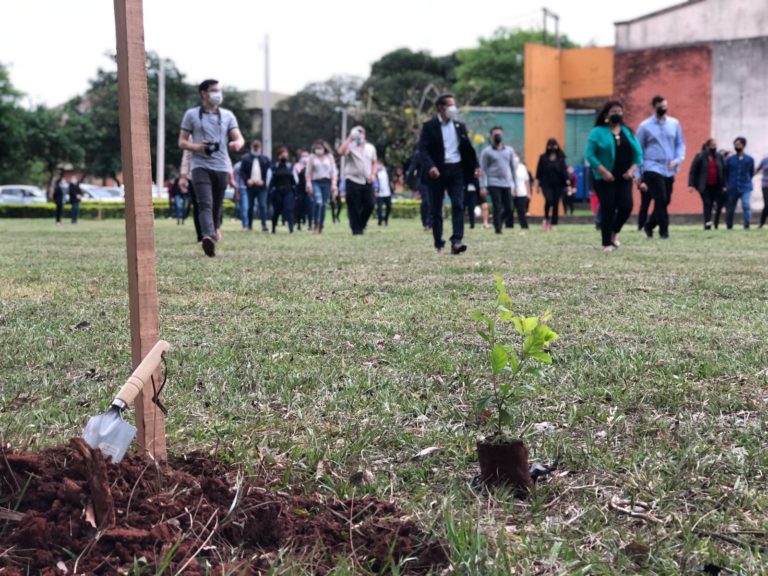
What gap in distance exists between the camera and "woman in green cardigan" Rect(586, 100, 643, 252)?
38.9 ft

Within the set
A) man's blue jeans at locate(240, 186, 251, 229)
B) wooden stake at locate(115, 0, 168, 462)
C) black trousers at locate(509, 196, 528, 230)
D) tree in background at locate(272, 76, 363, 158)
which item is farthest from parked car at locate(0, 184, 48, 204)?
wooden stake at locate(115, 0, 168, 462)

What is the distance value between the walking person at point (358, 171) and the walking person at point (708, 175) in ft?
24.7

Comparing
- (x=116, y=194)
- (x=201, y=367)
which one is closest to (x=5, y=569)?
(x=201, y=367)

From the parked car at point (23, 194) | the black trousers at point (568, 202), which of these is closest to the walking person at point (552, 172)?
the black trousers at point (568, 202)

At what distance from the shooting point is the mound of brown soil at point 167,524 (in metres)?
2.05

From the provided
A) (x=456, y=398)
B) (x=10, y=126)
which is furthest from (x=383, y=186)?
(x=10, y=126)

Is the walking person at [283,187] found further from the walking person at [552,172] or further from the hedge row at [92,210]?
the hedge row at [92,210]

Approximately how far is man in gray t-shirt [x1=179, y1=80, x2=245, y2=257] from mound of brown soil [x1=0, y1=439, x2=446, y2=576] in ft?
28.8

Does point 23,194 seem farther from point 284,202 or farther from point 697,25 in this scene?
point 284,202

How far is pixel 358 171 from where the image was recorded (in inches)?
697

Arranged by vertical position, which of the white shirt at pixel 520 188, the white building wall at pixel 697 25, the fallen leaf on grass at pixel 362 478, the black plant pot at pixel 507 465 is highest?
the white building wall at pixel 697 25

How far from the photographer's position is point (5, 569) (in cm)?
196

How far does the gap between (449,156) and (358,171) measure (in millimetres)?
6471

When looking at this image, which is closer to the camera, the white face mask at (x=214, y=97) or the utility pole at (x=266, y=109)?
the white face mask at (x=214, y=97)
